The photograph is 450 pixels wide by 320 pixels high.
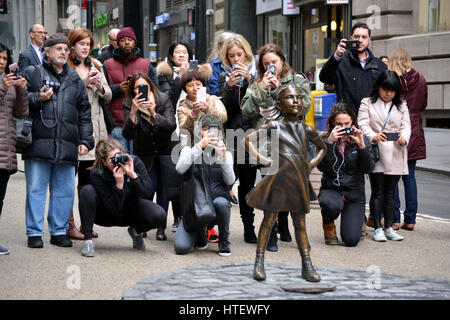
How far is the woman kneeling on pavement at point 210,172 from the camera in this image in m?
6.59

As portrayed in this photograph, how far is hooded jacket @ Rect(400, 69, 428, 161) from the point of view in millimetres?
8336

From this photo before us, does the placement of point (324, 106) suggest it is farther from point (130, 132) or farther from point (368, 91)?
point (130, 132)

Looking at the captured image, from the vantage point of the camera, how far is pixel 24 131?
263 inches

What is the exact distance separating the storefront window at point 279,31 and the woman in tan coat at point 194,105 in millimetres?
16070

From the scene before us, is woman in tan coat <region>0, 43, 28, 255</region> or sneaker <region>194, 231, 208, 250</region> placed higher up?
woman in tan coat <region>0, 43, 28, 255</region>

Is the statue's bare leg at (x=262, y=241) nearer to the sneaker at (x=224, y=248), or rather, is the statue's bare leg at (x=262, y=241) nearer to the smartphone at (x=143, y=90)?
the sneaker at (x=224, y=248)

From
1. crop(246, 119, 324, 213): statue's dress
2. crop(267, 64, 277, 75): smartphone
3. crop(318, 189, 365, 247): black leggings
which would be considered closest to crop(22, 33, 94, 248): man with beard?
crop(267, 64, 277, 75): smartphone

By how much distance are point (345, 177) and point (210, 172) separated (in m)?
1.47

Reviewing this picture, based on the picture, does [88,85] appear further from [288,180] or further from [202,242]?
[288,180]

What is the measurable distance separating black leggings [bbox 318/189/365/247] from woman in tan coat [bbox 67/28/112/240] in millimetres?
2339

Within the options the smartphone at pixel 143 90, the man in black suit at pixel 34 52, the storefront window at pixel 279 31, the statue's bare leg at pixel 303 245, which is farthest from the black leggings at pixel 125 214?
the storefront window at pixel 279 31

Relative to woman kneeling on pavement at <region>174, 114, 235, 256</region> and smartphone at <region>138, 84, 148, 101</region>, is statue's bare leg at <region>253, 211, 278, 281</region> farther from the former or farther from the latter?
smartphone at <region>138, 84, 148, 101</region>
